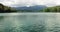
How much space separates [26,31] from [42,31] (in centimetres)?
219

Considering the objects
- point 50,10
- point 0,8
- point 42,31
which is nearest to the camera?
point 42,31

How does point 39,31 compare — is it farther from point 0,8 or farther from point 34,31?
point 0,8

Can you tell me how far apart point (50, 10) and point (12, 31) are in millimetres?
150468

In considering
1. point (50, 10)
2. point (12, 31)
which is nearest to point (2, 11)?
point (50, 10)

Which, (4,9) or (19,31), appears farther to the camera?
(4,9)

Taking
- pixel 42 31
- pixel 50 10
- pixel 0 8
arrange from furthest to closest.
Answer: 1. pixel 50 10
2. pixel 0 8
3. pixel 42 31

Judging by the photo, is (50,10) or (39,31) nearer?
(39,31)

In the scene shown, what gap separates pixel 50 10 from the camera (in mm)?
171000

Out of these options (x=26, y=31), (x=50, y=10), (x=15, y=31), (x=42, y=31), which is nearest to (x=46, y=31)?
(x=42, y=31)

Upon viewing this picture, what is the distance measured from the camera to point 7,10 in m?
165

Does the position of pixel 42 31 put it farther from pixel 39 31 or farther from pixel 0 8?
pixel 0 8

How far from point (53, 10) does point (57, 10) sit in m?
6.92

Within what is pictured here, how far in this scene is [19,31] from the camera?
2264 cm

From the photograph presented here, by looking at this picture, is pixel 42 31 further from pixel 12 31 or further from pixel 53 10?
pixel 53 10
